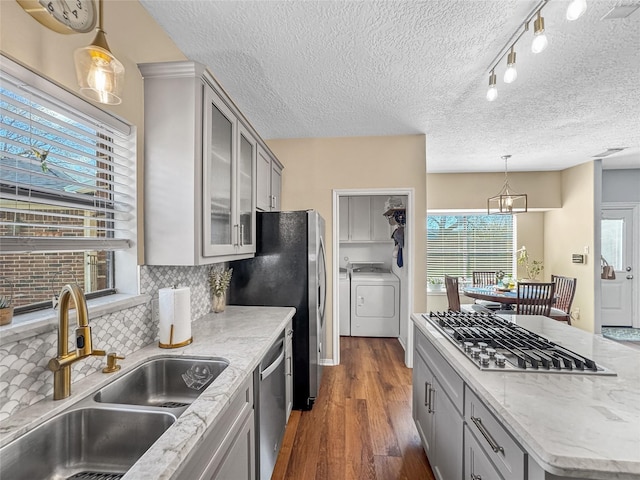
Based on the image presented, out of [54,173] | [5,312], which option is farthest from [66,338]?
[54,173]

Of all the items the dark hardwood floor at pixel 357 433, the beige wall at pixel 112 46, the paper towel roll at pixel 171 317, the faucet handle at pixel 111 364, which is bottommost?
the dark hardwood floor at pixel 357 433

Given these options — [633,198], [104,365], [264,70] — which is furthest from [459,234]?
[104,365]

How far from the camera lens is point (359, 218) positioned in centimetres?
493

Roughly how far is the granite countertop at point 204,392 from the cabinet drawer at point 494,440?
0.90 metres

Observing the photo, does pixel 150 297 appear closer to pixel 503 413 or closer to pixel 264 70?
pixel 503 413

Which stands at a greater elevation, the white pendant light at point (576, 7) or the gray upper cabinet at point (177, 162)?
the white pendant light at point (576, 7)

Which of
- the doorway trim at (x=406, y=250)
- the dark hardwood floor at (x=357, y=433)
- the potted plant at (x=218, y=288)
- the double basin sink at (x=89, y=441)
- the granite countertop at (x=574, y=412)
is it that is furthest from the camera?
the doorway trim at (x=406, y=250)

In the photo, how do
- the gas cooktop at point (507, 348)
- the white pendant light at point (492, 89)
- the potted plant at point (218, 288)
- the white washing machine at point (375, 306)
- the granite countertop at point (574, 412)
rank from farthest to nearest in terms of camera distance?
1. the white washing machine at point (375, 306)
2. the potted plant at point (218, 288)
3. the white pendant light at point (492, 89)
4. the gas cooktop at point (507, 348)
5. the granite countertop at point (574, 412)

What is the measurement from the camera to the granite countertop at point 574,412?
0.73m

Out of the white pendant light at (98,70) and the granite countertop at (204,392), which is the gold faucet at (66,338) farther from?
the white pendant light at (98,70)

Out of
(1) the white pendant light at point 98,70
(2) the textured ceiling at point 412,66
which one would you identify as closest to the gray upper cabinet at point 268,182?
(2) the textured ceiling at point 412,66

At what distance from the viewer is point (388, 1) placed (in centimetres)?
157

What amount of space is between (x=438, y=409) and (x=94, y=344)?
65.1 inches

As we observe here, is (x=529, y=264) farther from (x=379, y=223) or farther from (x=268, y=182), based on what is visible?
(x=268, y=182)
